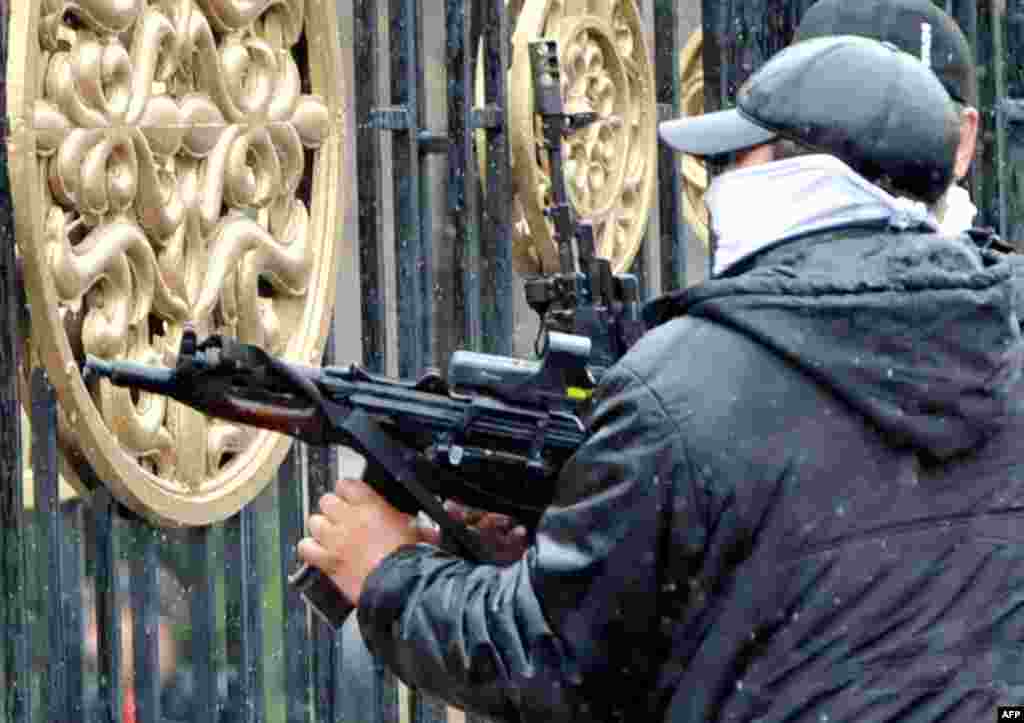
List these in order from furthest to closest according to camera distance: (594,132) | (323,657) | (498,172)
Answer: (594,132) < (498,172) < (323,657)

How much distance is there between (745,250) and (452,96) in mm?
1899

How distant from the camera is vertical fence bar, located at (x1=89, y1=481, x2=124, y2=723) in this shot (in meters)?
3.70

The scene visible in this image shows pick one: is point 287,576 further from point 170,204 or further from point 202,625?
point 170,204

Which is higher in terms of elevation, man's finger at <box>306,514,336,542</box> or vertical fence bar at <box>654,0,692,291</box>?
vertical fence bar at <box>654,0,692,291</box>

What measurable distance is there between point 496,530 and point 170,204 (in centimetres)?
91

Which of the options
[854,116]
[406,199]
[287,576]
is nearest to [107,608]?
[287,576]

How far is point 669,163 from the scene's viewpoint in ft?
17.9

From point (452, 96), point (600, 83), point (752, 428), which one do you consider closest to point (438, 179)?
point (452, 96)

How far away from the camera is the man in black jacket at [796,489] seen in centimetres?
269

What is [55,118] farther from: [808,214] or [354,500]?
[808,214]

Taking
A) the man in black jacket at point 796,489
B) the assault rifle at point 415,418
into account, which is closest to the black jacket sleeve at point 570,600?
the man in black jacket at point 796,489

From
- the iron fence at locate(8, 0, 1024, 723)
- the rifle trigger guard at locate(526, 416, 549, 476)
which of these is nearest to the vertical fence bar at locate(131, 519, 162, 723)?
the iron fence at locate(8, 0, 1024, 723)

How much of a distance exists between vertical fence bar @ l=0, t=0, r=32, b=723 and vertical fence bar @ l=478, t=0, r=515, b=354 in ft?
4.78

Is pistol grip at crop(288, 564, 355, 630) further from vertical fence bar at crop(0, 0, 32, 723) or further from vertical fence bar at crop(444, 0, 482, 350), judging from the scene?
vertical fence bar at crop(444, 0, 482, 350)
